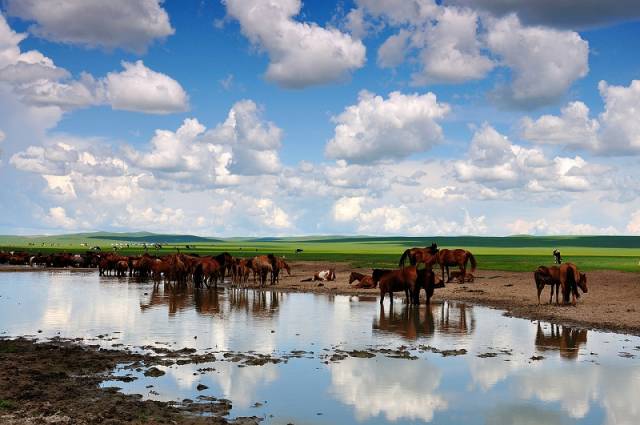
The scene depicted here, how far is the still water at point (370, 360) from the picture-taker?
41.5ft

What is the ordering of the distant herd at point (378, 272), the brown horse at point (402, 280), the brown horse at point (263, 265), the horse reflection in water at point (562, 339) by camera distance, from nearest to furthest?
the horse reflection in water at point (562, 339), the distant herd at point (378, 272), the brown horse at point (402, 280), the brown horse at point (263, 265)

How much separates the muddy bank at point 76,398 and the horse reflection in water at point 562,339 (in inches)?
436

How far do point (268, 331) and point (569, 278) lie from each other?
565 inches

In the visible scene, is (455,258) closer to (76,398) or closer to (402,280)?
(402,280)

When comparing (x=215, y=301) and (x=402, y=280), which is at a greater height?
(x=402, y=280)

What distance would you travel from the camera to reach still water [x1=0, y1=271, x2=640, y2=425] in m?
12.7

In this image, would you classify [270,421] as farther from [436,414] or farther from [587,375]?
[587,375]

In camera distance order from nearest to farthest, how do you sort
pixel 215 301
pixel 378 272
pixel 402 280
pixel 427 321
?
pixel 427 321, pixel 402 280, pixel 215 301, pixel 378 272

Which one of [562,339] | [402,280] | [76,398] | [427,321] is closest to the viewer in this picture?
[76,398]

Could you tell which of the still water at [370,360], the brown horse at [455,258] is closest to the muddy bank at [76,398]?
the still water at [370,360]

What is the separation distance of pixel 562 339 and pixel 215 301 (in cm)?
1784

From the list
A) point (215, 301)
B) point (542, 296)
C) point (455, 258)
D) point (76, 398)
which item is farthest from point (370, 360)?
point (455, 258)

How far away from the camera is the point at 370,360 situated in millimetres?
17094

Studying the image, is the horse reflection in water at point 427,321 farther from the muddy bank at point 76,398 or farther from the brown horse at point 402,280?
the muddy bank at point 76,398
